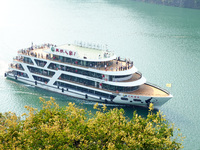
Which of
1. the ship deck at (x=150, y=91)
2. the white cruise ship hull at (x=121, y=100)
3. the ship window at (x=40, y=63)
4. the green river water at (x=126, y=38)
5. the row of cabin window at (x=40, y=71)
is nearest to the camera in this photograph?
the white cruise ship hull at (x=121, y=100)

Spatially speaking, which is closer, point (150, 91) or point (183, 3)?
point (150, 91)

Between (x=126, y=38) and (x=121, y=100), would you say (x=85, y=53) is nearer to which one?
(x=121, y=100)

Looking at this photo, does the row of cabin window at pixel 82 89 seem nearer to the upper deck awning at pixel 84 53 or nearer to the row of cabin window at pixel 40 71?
the row of cabin window at pixel 40 71

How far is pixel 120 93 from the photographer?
4391 centimetres

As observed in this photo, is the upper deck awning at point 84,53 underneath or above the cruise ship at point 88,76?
above

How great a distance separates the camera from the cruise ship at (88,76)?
145 ft

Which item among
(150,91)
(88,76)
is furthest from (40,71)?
(150,91)

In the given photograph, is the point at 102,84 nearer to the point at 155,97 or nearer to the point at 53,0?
the point at 155,97

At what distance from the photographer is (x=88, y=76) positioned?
46.7m

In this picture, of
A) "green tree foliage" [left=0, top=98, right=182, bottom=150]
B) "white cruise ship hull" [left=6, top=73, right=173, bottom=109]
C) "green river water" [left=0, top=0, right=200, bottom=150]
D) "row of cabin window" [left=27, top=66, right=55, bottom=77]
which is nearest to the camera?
"green tree foliage" [left=0, top=98, right=182, bottom=150]

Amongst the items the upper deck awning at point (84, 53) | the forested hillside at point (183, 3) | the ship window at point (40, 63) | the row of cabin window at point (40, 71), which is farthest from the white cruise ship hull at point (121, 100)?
the forested hillside at point (183, 3)

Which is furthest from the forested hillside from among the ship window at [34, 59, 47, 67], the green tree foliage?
the green tree foliage

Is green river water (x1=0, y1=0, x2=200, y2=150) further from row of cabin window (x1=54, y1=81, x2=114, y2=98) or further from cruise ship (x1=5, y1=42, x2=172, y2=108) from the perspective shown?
row of cabin window (x1=54, y1=81, x2=114, y2=98)

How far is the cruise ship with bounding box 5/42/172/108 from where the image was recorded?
4416 cm
